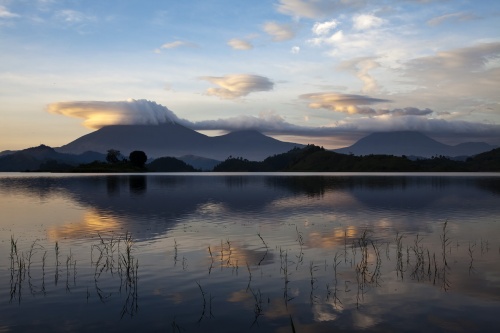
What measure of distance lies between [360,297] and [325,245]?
16.4m

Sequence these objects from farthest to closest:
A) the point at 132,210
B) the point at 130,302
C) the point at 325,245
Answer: the point at 132,210 < the point at 325,245 < the point at 130,302

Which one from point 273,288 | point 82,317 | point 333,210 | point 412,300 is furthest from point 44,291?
point 333,210

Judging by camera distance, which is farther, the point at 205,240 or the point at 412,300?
the point at 205,240

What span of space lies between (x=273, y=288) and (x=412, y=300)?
25.9 feet

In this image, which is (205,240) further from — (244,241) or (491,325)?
(491,325)

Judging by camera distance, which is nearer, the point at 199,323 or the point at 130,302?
the point at 199,323

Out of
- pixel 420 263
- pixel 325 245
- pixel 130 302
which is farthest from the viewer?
pixel 325 245

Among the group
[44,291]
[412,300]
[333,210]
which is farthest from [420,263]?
[333,210]

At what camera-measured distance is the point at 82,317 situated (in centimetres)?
2109

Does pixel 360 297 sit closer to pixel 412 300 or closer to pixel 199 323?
pixel 412 300

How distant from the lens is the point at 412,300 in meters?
23.8

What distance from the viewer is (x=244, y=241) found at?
42.7 m

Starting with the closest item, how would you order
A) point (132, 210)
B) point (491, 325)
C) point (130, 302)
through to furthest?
point (491, 325)
point (130, 302)
point (132, 210)

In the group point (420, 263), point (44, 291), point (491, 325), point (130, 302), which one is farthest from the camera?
point (420, 263)
